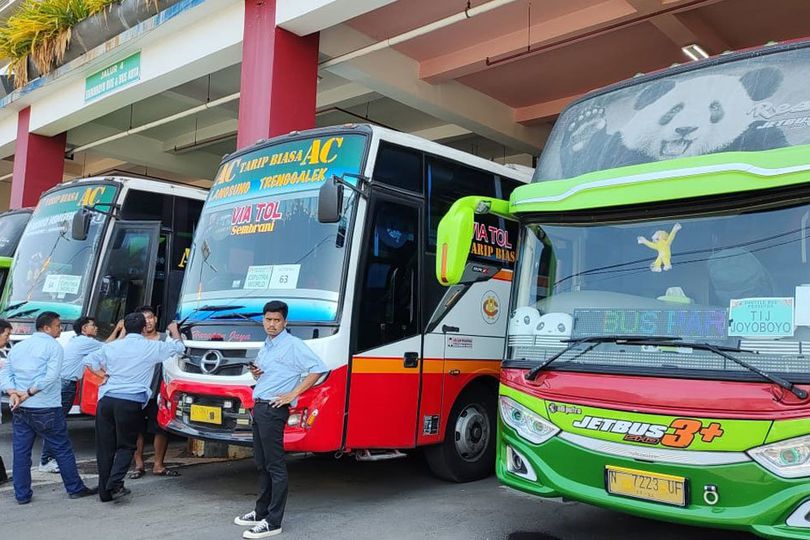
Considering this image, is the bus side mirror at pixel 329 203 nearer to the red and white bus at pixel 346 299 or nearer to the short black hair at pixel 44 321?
the red and white bus at pixel 346 299

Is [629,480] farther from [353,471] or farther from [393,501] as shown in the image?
[353,471]

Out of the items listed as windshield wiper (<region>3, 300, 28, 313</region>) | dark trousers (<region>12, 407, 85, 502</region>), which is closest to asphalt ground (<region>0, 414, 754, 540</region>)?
dark trousers (<region>12, 407, 85, 502</region>)

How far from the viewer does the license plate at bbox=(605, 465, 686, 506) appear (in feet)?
12.5

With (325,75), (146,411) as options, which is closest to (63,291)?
(146,411)

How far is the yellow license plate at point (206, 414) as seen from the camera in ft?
18.5

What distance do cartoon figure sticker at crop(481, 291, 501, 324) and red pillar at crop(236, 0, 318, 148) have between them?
3699 mm

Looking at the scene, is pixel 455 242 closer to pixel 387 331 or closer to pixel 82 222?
pixel 387 331

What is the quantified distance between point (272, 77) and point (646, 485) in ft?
22.8

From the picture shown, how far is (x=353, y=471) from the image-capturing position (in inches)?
286

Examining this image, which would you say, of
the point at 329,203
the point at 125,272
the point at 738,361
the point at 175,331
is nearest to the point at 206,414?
the point at 175,331

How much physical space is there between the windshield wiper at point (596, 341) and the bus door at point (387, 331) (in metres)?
1.52

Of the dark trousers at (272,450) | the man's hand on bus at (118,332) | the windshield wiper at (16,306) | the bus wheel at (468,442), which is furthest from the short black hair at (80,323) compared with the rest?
the bus wheel at (468,442)

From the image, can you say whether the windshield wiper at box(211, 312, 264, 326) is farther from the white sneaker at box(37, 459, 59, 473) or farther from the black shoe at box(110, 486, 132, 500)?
the white sneaker at box(37, 459, 59, 473)

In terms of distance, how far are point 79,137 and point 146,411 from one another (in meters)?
11.1
